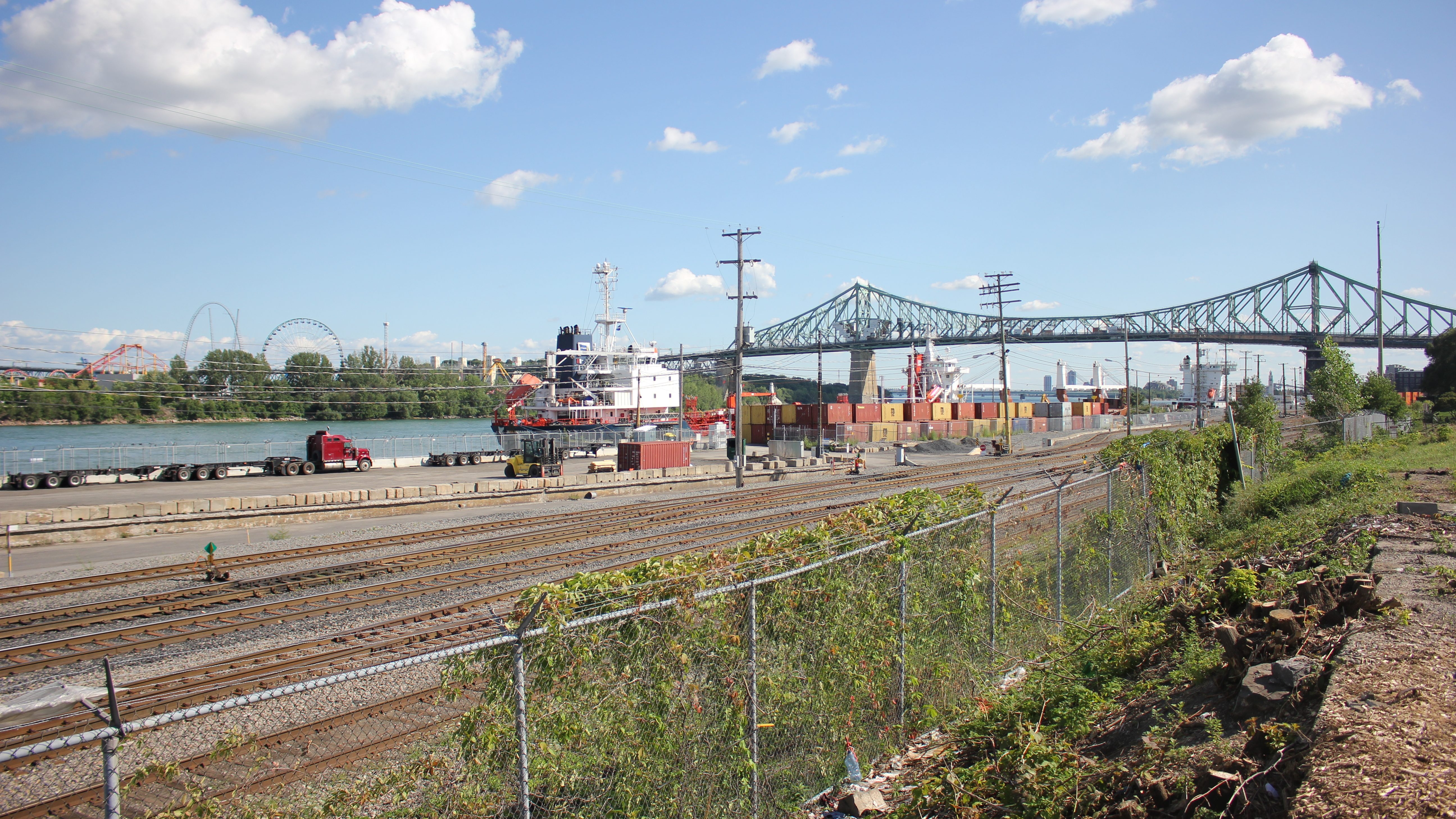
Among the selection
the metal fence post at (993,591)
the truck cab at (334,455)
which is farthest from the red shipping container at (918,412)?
the metal fence post at (993,591)

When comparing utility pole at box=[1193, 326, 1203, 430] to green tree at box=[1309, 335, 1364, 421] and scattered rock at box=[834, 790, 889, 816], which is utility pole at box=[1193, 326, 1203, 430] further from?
scattered rock at box=[834, 790, 889, 816]

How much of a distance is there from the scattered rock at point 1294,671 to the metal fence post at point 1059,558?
11.8ft

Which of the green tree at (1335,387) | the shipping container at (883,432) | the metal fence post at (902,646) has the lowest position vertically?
the shipping container at (883,432)

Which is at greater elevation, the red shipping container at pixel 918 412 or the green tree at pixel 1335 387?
the green tree at pixel 1335 387

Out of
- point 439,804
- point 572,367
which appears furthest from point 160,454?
point 439,804

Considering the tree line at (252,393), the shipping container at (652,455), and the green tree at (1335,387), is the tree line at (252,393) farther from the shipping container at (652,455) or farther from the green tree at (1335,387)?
the green tree at (1335,387)

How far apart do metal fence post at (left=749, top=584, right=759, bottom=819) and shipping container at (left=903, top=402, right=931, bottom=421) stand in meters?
61.9

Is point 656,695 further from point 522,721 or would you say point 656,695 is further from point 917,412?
point 917,412

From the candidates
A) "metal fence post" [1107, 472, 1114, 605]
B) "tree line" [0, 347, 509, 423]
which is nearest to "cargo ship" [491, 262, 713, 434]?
"tree line" [0, 347, 509, 423]

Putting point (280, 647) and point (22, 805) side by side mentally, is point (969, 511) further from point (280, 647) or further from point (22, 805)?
point (280, 647)

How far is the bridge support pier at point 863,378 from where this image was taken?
4783 inches

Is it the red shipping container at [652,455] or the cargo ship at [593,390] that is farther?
the cargo ship at [593,390]

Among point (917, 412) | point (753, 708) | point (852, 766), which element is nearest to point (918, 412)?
point (917, 412)

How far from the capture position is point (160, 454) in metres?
53.6
